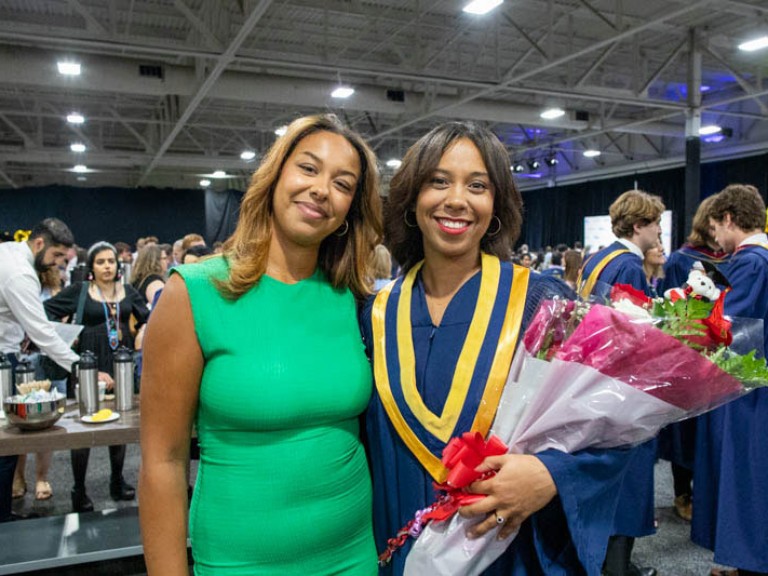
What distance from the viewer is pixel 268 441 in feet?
3.84

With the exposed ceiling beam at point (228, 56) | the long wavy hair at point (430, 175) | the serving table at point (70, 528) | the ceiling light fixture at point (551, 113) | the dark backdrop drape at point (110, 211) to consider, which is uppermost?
the ceiling light fixture at point (551, 113)

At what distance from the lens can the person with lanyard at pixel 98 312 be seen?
11.7 ft

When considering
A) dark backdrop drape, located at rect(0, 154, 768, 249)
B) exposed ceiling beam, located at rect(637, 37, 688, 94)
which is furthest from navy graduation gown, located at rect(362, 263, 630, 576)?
dark backdrop drape, located at rect(0, 154, 768, 249)

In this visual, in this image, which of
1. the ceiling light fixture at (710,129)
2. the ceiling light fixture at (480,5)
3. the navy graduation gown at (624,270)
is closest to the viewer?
the navy graduation gown at (624,270)

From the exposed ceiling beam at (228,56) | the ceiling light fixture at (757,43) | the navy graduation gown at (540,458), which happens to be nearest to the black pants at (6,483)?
the navy graduation gown at (540,458)

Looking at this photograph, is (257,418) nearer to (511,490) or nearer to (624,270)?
(511,490)

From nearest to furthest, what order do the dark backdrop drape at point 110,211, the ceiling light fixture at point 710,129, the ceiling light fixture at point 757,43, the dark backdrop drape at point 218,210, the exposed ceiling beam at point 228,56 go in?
the exposed ceiling beam at point 228,56 → the ceiling light fixture at point 757,43 → the ceiling light fixture at point 710,129 → the dark backdrop drape at point 110,211 → the dark backdrop drape at point 218,210

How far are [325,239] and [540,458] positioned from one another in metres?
0.66

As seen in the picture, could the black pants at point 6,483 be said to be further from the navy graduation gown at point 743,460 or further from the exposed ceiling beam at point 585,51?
the exposed ceiling beam at point 585,51

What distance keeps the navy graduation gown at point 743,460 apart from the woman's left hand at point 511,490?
6.26 feet

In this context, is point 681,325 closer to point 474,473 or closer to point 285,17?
point 474,473

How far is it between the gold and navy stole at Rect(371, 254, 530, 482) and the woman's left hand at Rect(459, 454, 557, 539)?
112 millimetres

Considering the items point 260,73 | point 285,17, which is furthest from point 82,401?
point 260,73

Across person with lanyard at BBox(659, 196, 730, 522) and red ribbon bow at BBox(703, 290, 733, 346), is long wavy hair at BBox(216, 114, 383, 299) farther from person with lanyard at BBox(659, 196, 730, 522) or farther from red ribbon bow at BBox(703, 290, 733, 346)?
person with lanyard at BBox(659, 196, 730, 522)
